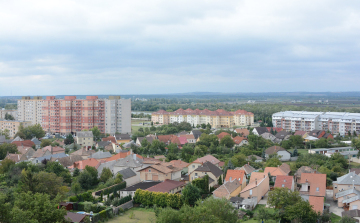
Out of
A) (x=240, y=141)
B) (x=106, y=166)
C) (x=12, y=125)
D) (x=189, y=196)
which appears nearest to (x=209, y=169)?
(x=189, y=196)

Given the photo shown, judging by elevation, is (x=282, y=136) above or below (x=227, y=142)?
below

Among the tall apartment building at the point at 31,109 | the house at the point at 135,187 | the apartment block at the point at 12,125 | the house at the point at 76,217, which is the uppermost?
the tall apartment building at the point at 31,109

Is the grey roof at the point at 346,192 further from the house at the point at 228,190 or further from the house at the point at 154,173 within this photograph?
the house at the point at 154,173

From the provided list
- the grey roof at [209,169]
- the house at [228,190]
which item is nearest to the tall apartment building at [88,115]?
the grey roof at [209,169]

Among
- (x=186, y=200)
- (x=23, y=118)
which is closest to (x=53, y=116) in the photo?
(x=23, y=118)

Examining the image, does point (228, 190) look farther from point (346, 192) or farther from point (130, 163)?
point (130, 163)

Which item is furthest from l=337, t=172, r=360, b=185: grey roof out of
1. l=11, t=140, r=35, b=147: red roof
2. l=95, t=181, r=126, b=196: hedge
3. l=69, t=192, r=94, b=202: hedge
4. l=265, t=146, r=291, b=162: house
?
l=11, t=140, r=35, b=147: red roof

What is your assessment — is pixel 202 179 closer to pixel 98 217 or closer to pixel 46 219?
pixel 98 217
